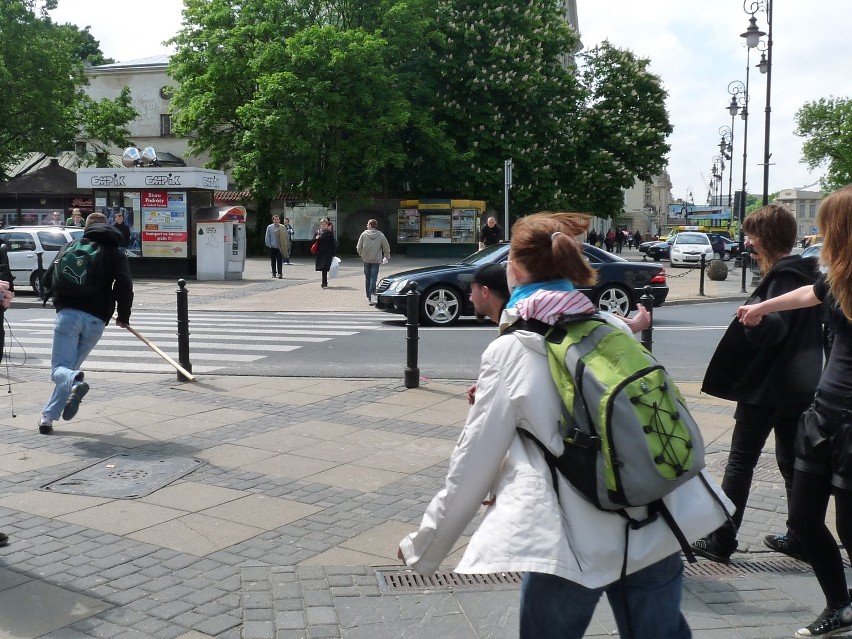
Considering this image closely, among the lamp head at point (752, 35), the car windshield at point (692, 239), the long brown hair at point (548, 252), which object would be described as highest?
the lamp head at point (752, 35)

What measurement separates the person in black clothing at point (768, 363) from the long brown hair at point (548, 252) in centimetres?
203

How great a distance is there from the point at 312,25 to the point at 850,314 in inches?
1506

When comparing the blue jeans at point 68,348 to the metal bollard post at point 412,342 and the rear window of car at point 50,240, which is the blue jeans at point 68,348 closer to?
the metal bollard post at point 412,342

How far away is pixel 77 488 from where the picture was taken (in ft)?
18.8

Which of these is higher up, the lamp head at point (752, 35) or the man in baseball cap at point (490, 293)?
the lamp head at point (752, 35)

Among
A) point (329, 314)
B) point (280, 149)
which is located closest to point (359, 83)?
point (280, 149)

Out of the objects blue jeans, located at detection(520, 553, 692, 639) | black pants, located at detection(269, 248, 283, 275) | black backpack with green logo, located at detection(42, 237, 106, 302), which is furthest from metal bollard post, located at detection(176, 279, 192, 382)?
black pants, located at detection(269, 248, 283, 275)

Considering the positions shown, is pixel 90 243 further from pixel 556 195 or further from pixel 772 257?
pixel 556 195

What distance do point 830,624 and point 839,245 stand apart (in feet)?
4.98

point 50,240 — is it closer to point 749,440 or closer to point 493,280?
point 749,440

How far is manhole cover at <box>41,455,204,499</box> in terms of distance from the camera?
567 cm

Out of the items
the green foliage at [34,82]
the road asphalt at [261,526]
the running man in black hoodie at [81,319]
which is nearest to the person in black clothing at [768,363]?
the road asphalt at [261,526]

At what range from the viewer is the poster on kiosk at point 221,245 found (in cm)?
2427

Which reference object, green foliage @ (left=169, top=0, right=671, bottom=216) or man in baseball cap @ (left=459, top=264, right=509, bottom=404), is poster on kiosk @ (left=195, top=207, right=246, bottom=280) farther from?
man in baseball cap @ (left=459, top=264, right=509, bottom=404)
